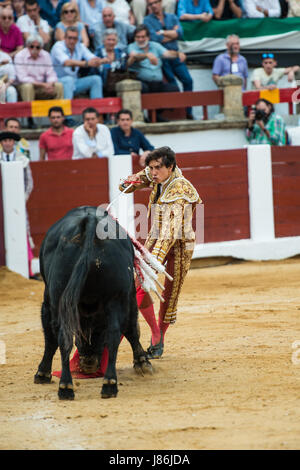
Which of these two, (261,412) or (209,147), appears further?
(209,147)

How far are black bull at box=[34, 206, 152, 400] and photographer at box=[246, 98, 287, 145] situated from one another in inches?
225

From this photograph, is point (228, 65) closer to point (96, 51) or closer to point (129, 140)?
point (96, 51)

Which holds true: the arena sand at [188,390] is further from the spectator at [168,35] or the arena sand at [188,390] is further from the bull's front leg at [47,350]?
the spectator at [168,35]

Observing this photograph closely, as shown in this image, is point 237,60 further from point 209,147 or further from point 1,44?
point 1,44

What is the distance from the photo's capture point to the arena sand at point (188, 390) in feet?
10.6

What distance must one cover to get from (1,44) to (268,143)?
3302 mm

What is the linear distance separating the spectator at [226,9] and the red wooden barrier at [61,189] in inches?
176

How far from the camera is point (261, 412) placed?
3.54 metres

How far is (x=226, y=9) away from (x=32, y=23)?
3484 mm

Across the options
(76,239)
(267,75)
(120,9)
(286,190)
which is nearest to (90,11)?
(120,9)

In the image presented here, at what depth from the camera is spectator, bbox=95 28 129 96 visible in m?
10.0

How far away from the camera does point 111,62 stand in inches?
401
